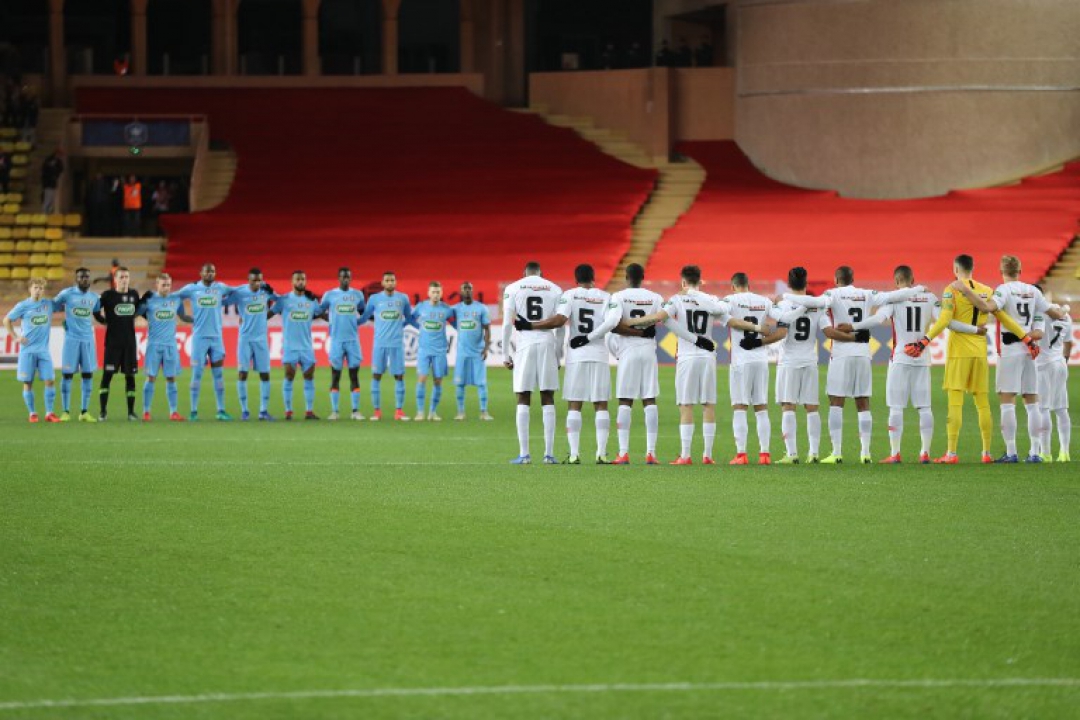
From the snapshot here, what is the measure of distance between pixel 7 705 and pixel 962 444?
1398 centimetres

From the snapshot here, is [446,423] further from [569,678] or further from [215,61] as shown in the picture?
[215,61]

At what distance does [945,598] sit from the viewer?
9719 millimetres

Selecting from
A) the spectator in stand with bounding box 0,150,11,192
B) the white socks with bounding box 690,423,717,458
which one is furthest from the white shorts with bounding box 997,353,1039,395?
the spectator in stand with bounding box 0,150,11,192

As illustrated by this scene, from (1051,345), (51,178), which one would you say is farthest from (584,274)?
(51,178)

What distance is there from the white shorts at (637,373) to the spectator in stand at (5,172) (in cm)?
2965

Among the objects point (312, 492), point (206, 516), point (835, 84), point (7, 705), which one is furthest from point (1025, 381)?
point (835, 84)

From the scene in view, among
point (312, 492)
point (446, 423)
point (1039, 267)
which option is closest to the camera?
point (312, 492)

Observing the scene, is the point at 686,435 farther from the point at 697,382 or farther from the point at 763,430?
the point at 763,430

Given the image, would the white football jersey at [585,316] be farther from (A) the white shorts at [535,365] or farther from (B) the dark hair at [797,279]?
(B) the dark hair at [797,279]

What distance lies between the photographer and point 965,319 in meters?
16.6

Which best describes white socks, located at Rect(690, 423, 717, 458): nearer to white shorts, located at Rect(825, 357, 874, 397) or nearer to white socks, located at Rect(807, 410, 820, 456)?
white socks, located at Rect(807, 410, 820, 456)

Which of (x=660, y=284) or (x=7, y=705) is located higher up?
(x=660, y=284)

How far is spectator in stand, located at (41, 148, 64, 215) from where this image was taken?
1625 inches

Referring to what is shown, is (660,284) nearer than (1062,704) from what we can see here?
No
